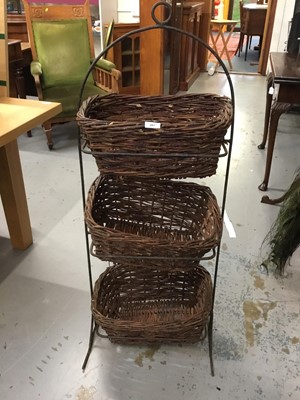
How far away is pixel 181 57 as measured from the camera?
4.41 meters

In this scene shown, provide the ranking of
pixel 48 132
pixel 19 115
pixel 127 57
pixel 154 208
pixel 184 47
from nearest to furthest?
1. pixel 19 115
2. pixel 154 208
3. pixel 48 132
4. pixel 127 57
5. pixel 184 47

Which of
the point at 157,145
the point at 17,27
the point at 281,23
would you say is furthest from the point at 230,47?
the point at 157,145

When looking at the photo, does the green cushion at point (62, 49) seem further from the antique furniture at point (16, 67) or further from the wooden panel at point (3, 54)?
the wooden panel at point (3, 54)

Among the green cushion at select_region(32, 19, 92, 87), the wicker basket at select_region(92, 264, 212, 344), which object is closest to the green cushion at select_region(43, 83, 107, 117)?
the green cushion at select_region(32, 19, 92, 87)

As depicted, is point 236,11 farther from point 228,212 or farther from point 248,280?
point 248,280

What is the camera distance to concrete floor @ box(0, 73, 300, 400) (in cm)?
123

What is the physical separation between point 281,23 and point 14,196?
451 cm

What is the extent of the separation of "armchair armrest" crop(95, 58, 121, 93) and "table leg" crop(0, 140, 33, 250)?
1424mm

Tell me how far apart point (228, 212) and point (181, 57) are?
2.86 metres

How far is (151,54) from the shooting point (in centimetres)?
371

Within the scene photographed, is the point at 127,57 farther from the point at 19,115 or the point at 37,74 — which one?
the point at 19,115

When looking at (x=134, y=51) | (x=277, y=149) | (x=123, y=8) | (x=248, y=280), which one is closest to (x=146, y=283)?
(x=248, y=280)

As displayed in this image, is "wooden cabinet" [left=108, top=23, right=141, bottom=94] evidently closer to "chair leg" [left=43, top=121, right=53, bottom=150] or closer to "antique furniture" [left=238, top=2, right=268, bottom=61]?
"chair leg" [left=43, top=121, right=53, bottom=150]

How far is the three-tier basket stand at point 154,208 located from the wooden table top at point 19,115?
0.23 meters
